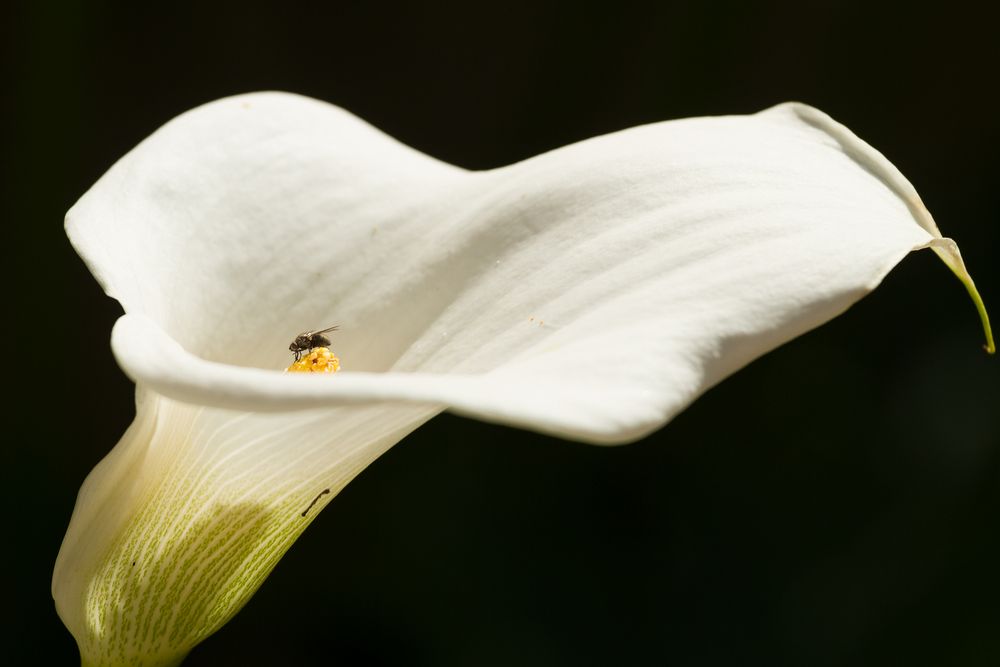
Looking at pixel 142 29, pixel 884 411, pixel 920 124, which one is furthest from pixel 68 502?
pixel 920 124

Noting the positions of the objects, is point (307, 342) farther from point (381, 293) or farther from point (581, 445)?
point (581, 445)

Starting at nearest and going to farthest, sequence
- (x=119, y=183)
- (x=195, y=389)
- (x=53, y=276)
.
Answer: (x=195, y=389) → (x=119, y=183) → (x=53, y=276)

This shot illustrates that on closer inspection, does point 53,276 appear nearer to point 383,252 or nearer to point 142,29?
point 142,29

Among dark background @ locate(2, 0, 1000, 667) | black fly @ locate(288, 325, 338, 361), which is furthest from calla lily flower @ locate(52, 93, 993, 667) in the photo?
dark background @ locate(2, 0, 1000, 667)

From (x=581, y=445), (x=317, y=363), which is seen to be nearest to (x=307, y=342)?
(x=317, y=363)

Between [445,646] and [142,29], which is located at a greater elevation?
[142,29]

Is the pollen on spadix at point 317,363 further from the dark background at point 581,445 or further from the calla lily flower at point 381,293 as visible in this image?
the dark background at point 581,445
